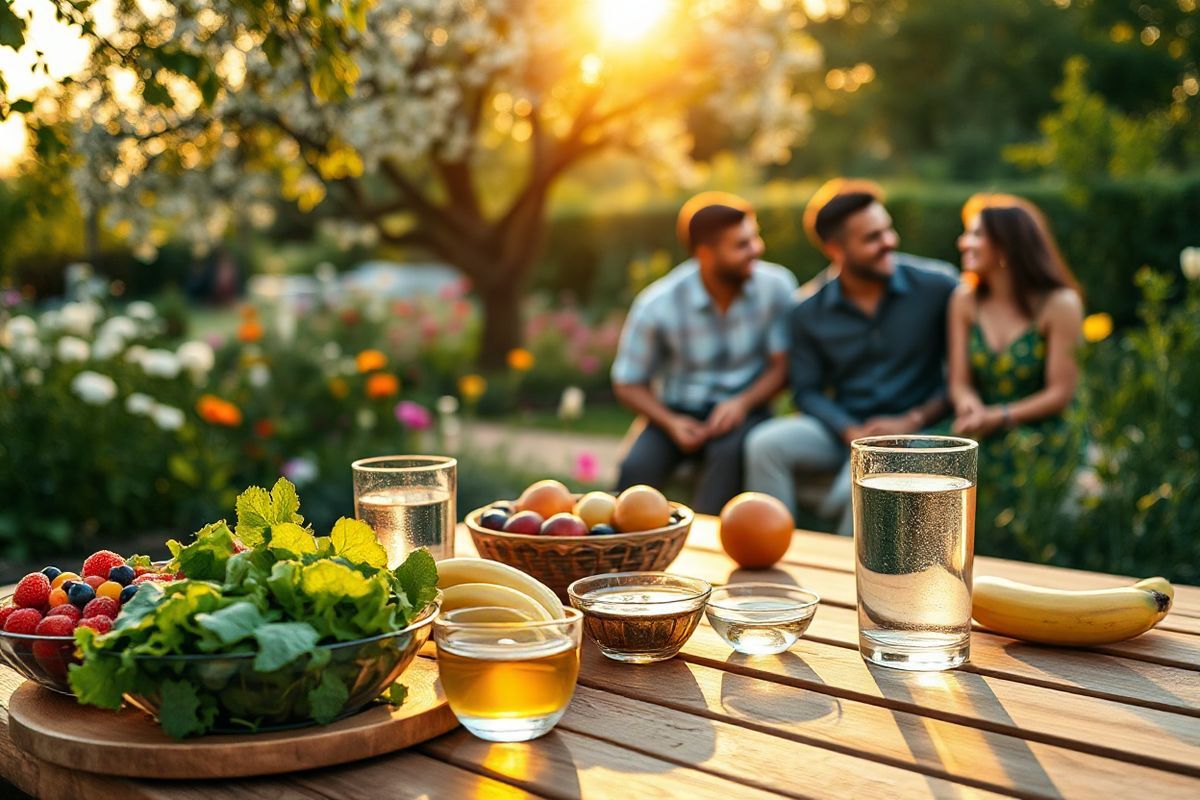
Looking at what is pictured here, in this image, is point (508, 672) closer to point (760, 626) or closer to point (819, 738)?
point (819, 738)

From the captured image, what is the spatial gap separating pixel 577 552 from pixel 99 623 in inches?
30.0

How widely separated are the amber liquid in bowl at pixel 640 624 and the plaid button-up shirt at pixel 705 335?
2885 millimetres

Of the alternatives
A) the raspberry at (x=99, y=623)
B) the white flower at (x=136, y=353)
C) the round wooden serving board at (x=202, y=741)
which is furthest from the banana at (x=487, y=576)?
the white flower at (x=136, y=353)

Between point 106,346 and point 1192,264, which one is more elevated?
point 1192,264

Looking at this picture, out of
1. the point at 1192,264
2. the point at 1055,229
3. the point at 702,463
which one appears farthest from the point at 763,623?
the point at 1055,229

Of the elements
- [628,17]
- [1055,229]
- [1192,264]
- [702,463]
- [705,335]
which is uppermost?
[628,17]

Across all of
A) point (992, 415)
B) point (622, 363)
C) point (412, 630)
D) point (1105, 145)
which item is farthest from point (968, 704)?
point (1105, 145)

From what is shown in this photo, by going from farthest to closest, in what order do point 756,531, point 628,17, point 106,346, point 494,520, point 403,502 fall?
point 628,17, point 106,346, point 756,531, point 494,520, point 403,502

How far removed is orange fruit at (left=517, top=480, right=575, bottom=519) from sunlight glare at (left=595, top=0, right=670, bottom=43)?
19.0 feet

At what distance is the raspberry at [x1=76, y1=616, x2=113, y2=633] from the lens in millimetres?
1438

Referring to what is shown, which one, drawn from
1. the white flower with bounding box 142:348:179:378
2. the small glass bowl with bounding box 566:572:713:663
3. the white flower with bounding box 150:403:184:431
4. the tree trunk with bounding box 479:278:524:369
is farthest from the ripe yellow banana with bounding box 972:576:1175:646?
the tree trunk with bounding box 479:278:524:369

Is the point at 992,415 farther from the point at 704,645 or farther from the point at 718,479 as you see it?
the point at 704,645

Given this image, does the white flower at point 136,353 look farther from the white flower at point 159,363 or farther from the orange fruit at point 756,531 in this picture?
the orange fruit at point 756,531

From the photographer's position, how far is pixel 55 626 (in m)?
1.47
